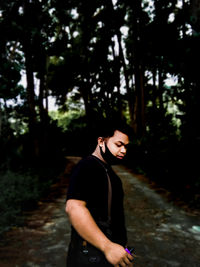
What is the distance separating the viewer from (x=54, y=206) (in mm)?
7996

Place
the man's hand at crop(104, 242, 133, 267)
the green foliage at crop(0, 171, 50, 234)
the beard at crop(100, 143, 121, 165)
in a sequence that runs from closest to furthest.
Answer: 1. the man's hand at crop(104, 242, 133, 267)
2. the beard at crop(100, 143, 121, 165)
3. the green foliage at crop(0, 171, 50, 234)

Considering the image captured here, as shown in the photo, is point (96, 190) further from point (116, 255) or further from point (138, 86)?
point (138, 86)

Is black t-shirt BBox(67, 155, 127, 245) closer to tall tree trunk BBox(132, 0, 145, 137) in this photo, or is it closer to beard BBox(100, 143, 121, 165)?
beard BBox(100, 143, 121, 165)

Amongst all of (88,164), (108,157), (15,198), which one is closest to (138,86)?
(15,198)

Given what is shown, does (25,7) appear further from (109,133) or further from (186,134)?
(109,133)

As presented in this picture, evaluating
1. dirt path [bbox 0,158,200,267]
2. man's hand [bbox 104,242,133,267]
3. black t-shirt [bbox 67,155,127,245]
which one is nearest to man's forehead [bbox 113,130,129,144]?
black t-shirt [bbox 67,155,127,245]

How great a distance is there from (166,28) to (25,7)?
6432mm

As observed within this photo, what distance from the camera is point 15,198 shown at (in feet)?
25.7

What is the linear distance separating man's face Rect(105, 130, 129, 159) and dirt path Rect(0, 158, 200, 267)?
115 inches

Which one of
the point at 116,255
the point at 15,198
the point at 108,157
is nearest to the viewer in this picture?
the point at 116,255

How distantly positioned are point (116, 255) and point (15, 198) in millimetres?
7065

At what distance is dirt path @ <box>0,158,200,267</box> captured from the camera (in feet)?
13.9

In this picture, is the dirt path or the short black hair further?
the dirt path

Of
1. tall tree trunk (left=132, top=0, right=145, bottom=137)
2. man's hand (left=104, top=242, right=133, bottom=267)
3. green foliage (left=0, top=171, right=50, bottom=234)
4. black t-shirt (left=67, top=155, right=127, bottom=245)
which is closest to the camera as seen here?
man's hand (left=104, top=242, right=133, bottom=267)
